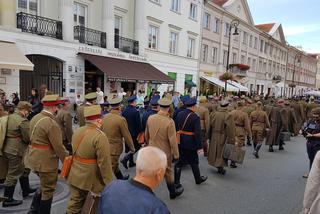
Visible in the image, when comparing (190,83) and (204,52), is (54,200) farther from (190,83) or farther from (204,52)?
(204,52)

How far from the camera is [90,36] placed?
17469 mm

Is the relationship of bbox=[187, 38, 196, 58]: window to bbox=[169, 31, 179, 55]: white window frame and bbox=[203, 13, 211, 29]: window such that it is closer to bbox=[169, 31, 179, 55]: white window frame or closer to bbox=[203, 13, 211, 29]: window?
bbox=[169, 31, 179, 55]: white window frame

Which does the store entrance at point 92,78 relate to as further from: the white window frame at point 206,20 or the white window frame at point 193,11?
the white window frame at point 206,20

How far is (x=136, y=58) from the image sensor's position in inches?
803

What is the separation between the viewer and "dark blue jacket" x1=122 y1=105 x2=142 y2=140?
7355 mm

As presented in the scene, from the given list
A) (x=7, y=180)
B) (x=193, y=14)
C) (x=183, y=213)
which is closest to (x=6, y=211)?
(x=7, y=180)

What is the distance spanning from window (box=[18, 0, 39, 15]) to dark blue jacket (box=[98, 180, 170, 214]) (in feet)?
47.8

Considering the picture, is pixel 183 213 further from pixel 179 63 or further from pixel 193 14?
pixel 193 14

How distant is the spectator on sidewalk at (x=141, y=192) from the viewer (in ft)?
6.64

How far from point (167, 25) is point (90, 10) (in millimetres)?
7614

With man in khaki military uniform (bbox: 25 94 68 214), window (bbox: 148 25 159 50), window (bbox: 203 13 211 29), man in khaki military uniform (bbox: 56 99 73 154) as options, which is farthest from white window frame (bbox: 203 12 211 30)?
man in khaki military uniform (bbox: 25 94 68 214)

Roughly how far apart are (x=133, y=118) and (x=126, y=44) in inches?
543

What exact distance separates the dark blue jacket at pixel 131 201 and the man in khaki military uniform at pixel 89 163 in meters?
1.50

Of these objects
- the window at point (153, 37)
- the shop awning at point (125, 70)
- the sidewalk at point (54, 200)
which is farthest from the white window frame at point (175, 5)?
the sidewalk at point (54, 200)
